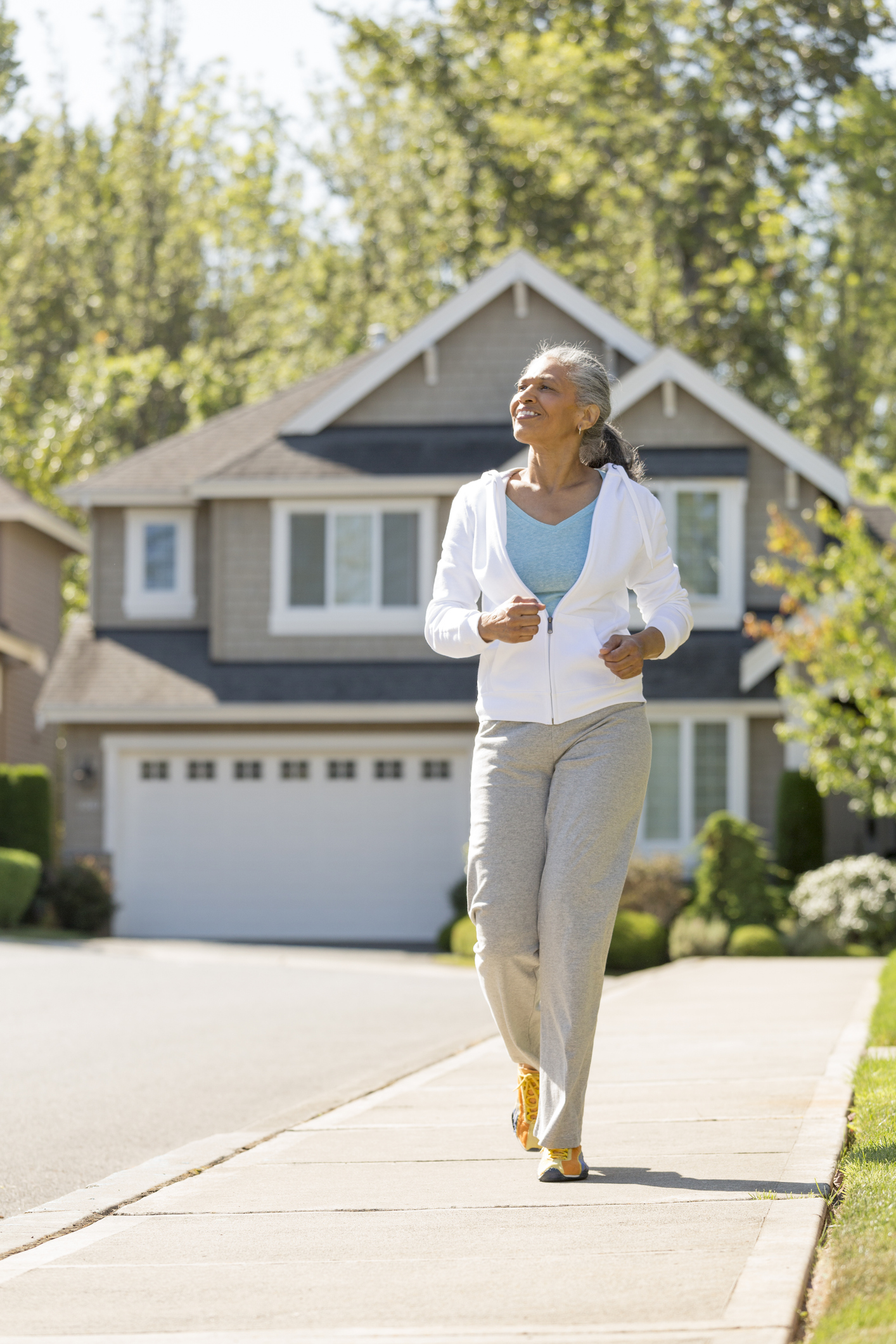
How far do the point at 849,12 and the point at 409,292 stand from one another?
1103cm

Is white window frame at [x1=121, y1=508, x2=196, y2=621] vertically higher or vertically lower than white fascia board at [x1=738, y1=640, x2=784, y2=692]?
higher

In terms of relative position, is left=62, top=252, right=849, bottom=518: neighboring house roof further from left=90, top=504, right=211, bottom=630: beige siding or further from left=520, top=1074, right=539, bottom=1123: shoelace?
left=520, top=1074, right=539, bottom=1123: shoelace

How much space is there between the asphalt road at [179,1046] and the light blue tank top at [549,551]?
93.6 inches

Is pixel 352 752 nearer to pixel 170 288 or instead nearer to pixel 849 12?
pixel 849 12

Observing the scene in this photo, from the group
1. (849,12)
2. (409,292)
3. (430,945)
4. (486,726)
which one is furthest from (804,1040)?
(409,292)

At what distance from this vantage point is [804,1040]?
27.2ft

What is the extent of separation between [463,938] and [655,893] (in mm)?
2186

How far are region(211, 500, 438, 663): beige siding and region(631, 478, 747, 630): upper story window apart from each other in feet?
11.9

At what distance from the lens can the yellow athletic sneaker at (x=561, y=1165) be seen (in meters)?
4.95

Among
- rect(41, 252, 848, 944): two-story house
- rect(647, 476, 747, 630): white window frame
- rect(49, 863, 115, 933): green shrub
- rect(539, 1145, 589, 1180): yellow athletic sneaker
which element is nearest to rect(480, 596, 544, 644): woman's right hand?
rect(539, 1145, 589, 1180): yellow athletic sneaker

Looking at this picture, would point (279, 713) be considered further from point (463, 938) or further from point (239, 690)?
point (463, 938)

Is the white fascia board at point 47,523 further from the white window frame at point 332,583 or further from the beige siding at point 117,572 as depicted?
the white window frame at point 332,583

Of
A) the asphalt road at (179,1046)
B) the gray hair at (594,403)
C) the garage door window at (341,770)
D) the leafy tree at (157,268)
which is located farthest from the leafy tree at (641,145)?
the gray hair at (594,403)

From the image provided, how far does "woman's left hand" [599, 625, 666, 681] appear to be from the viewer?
5.02 m
